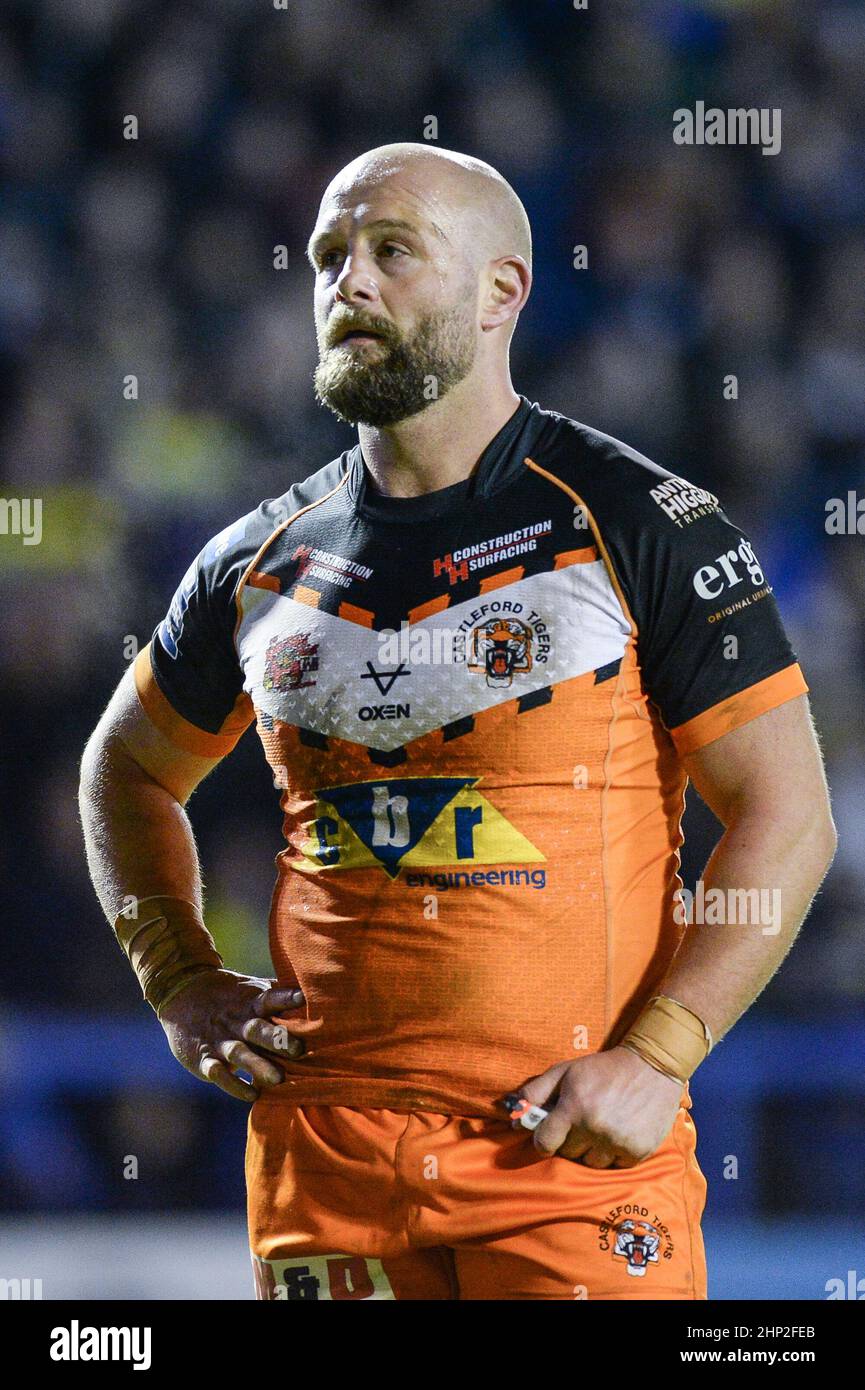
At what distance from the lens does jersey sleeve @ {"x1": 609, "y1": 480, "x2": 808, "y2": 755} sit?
5.51 ft

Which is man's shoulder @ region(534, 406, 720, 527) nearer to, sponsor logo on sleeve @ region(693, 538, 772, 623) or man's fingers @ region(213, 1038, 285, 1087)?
sponsor logo on sleeve @ region(693, 538, 772, 623)

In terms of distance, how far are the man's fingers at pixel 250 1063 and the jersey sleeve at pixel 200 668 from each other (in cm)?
40

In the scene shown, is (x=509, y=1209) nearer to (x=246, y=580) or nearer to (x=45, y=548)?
(x=246, y=580)

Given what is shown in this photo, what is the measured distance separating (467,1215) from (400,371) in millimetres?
935

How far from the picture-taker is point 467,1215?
1.63 m

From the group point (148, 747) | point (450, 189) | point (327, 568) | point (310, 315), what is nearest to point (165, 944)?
point (148, 747)

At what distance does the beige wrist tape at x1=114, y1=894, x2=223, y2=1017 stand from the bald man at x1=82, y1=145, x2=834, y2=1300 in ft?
0.37

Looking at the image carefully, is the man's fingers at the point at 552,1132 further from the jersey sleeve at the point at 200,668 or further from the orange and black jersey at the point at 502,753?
the jersey sleeve at the point at 200,668

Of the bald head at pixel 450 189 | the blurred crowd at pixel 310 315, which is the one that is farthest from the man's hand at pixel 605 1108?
the blurred crowd at pixel 310 315

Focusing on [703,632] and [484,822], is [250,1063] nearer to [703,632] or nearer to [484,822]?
[484,822]

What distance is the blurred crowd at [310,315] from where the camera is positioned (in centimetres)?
340

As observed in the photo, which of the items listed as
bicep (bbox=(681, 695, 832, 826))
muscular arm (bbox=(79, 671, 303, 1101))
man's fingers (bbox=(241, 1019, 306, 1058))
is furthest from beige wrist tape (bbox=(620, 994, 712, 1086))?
muscular arm (bbox=(79, 671, 303, 1101))

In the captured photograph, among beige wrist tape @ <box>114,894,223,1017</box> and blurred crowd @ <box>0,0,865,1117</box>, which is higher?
blurred crowd @ <box>0,0,865,1117</box>

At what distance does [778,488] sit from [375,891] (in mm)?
2065
